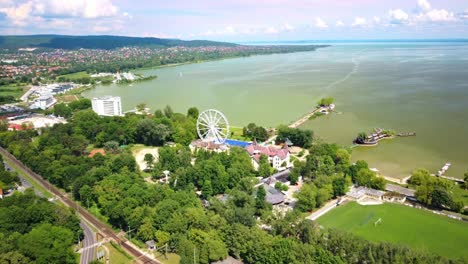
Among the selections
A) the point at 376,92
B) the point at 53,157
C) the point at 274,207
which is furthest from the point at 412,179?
the point at 376,92

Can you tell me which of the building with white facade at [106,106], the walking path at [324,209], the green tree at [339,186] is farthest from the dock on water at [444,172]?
the building with white facade at [106,106]

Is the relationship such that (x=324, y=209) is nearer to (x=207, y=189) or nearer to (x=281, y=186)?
(x=281, y=186)

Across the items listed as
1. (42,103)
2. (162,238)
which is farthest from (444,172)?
(42,103)

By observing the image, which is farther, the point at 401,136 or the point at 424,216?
the point at 401,136

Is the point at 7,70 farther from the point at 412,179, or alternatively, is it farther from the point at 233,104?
the point at 412,179

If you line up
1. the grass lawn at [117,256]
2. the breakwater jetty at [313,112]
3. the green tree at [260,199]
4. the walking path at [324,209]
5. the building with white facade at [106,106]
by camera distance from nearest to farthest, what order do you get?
the grass lawn at [117,256], the green tree at [260,199], the walking path at [324,209], the breakwater jetty at [313,112], the building with white facade at [106,106]

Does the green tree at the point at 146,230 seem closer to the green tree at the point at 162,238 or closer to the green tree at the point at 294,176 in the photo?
the green tree at the point at 162,238

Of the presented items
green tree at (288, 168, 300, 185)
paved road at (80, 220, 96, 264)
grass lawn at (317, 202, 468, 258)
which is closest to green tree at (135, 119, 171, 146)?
green tree at (288, 168, 300, 185)
